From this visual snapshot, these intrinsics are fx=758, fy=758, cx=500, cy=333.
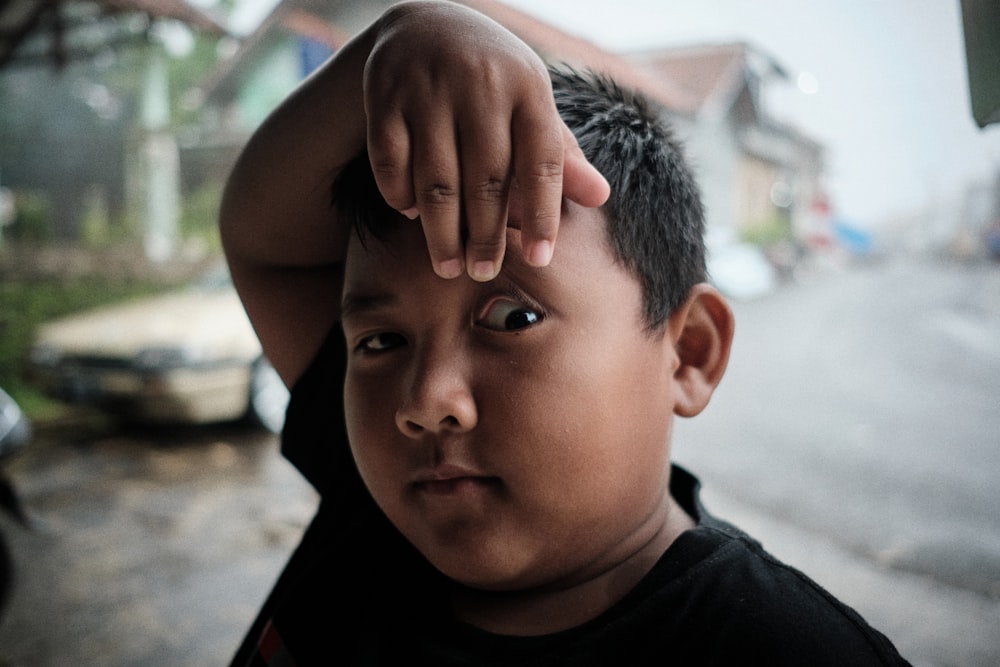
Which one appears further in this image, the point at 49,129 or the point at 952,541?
the point at 49,129

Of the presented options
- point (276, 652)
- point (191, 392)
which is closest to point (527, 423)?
point (276, 652)

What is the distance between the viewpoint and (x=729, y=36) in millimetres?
1321

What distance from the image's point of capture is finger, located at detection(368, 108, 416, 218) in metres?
0.62

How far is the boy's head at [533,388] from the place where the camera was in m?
0.75

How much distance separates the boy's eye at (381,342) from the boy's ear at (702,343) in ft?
1.08

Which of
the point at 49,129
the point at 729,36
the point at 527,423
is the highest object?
the point at 729,36

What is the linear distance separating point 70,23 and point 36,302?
3722 mm

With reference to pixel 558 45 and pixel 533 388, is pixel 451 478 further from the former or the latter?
pixel 558 45

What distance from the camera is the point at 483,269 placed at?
66 centimetres

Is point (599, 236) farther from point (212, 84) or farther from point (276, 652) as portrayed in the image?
point (212, 84)

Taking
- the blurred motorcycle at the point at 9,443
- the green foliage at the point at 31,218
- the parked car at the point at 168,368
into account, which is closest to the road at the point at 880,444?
the blurred motorcycle at the point at 9,443

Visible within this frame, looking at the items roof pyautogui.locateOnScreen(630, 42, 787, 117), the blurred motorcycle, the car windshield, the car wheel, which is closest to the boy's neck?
roof pyautogui.locateOnScreen(630, 42, 787, 117)

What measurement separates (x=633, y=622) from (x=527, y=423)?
233mm

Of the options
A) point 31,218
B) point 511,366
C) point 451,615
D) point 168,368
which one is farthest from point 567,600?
point 31,218
